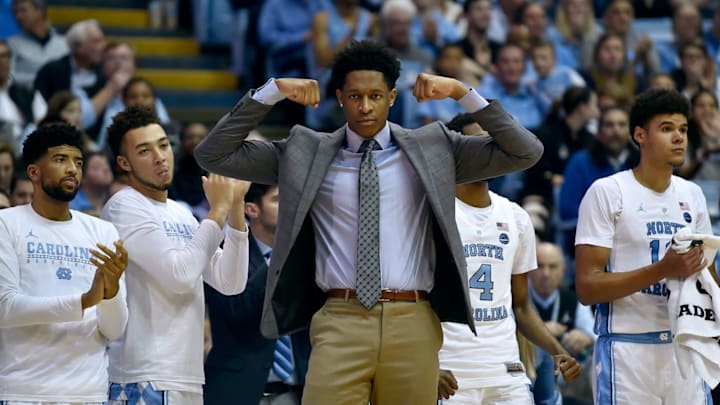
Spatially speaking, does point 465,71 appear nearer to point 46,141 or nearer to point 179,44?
point 179,44

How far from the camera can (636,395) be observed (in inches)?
247

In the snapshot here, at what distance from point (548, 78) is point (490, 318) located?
6375 millimetres

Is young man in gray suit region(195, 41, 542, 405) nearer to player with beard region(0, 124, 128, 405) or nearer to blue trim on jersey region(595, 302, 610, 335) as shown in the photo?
player with beard region(0, 124, 128, 405)

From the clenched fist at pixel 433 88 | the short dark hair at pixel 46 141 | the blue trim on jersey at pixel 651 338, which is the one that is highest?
the clenched fist at pixel 433 88

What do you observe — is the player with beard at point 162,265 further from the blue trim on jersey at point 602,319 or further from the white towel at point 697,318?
the white towel at point 697,318

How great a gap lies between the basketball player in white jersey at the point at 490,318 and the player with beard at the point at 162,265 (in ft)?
3.58

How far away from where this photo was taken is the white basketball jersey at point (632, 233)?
21.1ft

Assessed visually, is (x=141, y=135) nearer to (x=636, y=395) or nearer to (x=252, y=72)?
(x=636, y=395)

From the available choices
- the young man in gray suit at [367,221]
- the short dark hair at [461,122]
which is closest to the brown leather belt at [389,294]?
the young man in gray suit at [367,221]

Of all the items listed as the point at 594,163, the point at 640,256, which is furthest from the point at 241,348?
the point at 594,163

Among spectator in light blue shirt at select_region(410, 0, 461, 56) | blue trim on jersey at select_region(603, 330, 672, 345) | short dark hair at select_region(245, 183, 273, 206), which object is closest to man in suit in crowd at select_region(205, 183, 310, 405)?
short dark hair at select_region(245, 183, 273, 206)

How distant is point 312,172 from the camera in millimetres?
5297

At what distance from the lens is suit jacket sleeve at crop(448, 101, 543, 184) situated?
532cm

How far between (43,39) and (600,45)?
209 inches
